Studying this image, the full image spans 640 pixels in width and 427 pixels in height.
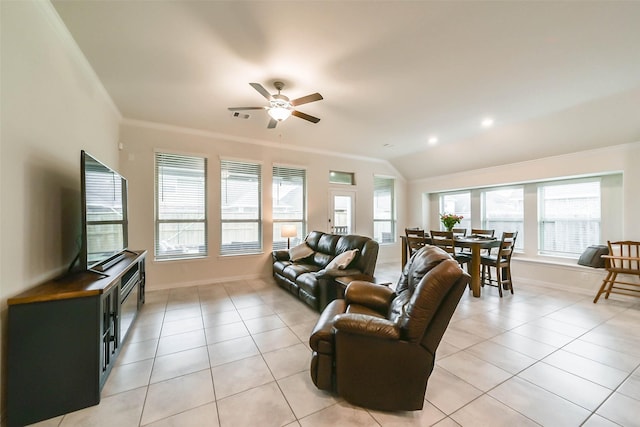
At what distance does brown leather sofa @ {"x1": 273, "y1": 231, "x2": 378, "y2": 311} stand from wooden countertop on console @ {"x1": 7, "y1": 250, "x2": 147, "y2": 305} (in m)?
2.09

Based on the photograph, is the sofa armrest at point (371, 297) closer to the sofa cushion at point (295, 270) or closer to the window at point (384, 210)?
the sofa cushion at point (295, 270)

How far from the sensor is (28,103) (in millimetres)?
1752

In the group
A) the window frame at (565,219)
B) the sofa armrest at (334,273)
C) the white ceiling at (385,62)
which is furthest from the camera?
the window frame at (565,219)

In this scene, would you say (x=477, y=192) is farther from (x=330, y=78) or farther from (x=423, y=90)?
(x=330, y=78)

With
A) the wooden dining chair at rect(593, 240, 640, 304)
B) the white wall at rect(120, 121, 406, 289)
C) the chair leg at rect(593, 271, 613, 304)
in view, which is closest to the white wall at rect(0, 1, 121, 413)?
the white wall at rect(120, 121, 406, 289)

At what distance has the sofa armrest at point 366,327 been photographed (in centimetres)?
154

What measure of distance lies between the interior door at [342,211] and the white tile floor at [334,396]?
299 cm

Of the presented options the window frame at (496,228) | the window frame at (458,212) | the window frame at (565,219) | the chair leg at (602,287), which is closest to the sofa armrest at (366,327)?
the chair leg at (602,287)

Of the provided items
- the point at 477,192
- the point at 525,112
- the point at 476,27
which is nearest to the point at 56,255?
the point at 476,27

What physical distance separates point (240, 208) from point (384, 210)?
13.4ft

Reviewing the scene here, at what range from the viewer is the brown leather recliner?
150 cm

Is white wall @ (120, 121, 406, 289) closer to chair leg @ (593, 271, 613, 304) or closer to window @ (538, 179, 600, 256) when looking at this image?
window @ (538, 179, 600, 256)

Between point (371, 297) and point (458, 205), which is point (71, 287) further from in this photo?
point (458, 205)

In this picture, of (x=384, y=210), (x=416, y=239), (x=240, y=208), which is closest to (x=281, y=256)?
(x=240, y=208)
